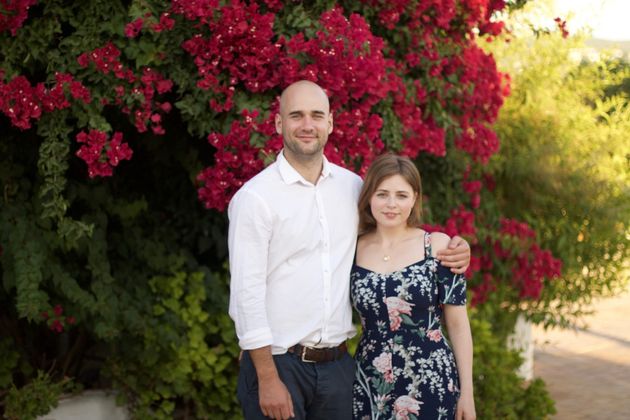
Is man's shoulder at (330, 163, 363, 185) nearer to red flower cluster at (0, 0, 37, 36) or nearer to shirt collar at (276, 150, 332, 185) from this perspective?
shirt collar at (276, 150, 332, 185)

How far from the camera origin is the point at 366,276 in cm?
295

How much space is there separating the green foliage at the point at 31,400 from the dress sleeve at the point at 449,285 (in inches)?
88.6

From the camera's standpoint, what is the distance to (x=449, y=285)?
9.54 feet

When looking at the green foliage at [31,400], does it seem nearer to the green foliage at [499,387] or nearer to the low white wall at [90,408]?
the low white wall at [90,408]

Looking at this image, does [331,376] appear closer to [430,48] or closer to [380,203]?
[380,203]

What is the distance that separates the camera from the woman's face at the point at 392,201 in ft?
9.75

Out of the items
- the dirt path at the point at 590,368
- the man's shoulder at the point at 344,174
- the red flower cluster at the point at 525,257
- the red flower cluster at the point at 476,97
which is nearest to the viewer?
the man's shoulder at the point at 344,174

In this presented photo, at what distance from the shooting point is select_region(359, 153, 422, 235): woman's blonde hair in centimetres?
300

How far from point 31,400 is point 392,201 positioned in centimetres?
227

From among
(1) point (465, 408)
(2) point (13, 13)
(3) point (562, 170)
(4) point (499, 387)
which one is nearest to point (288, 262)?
(1) point (465, 408)

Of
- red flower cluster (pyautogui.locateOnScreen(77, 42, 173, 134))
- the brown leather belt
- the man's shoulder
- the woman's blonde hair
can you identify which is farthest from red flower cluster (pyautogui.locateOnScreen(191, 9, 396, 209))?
the brown leather belt

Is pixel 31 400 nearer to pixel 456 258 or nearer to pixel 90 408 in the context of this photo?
pixel 90 408

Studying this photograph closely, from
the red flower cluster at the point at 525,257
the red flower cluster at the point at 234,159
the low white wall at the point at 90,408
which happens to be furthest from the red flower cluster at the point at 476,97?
the low white wall at the point at 90,408

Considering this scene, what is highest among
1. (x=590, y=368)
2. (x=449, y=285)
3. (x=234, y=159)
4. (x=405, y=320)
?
(x=234, y=159)
